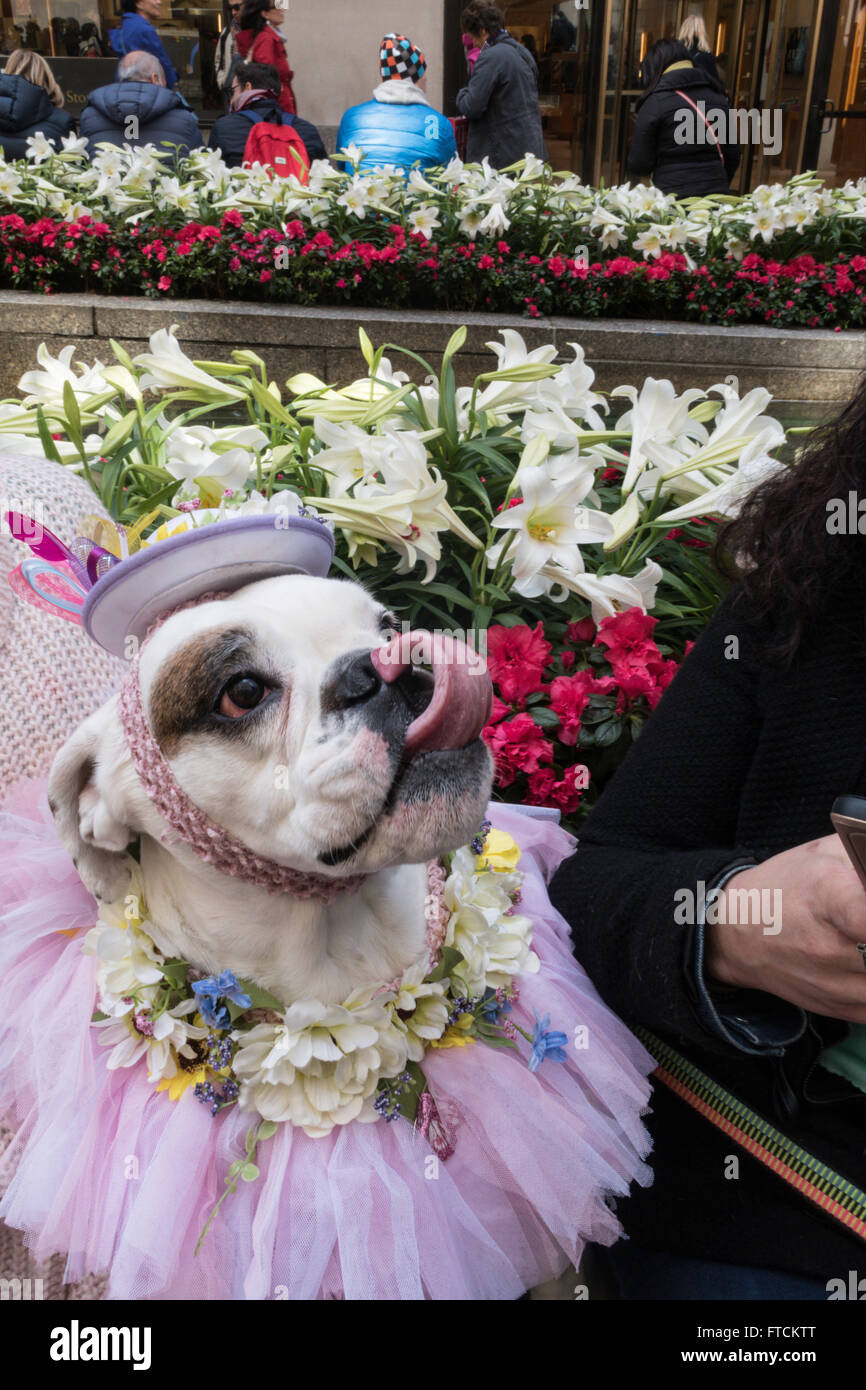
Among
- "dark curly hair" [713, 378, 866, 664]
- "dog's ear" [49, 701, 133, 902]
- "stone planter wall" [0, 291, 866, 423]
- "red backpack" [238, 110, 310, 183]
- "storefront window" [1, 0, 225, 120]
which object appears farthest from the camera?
"storefront window" [1, 0, 225, 120]

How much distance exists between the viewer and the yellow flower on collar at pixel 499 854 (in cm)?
153

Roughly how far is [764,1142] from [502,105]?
7416 mm

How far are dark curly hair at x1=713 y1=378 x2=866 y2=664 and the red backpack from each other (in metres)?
5.71

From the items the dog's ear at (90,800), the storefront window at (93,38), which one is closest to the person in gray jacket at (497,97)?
the storefront window at (93,38)

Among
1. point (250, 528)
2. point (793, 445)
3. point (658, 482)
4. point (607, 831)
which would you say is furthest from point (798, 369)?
point (250, 528)

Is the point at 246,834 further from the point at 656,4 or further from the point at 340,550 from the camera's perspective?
the point at 656,4

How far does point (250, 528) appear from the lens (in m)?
1.16

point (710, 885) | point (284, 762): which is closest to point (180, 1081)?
point (284, 762)

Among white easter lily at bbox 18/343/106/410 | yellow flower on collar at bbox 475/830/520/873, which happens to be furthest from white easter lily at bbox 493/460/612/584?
white easter lily at bbox 18/343/106/410

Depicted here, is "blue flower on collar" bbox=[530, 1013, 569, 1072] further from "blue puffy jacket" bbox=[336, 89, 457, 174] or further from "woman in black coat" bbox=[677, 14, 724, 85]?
"woman in black coat" bbox=[677, 14, 724, 85]

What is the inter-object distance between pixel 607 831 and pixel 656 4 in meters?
11.6

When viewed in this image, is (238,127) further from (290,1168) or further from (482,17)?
(290,1168)

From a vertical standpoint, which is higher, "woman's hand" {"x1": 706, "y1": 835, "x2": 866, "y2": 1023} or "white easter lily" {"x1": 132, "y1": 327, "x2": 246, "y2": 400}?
"white easter lily" {"x1": 132, "y1": 327, "x2": 246, "y2": 400}

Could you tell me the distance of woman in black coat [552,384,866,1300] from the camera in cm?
127
